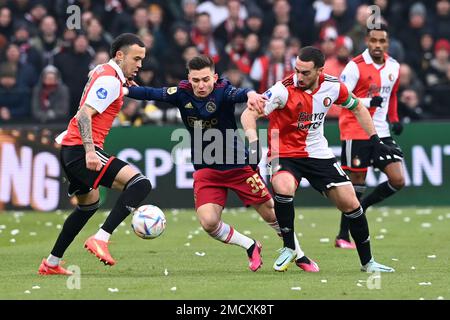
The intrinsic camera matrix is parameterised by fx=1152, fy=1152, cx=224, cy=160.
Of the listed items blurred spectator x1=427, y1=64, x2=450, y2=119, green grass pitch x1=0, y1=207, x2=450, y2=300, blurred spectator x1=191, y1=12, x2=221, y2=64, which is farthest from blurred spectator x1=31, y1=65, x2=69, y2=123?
blurred spectator x1=427, y1=64, x2=450, y2=119

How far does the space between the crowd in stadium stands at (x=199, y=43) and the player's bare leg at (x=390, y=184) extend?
208 inches

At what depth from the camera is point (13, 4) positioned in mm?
22047

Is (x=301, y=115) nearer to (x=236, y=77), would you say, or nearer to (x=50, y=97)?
(x=236, y=77)

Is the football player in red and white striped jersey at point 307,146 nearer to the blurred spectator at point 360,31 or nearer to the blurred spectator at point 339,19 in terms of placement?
the blurred spectator at point 360,31

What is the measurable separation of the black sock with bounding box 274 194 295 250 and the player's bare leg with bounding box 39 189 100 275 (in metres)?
1.81

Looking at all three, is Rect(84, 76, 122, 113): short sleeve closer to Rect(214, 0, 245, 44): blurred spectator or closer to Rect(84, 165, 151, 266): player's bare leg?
Rect(84, 165, 151, 266): player's bare leg

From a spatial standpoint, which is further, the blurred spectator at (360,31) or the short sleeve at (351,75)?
the blurred spectator at (360,31)

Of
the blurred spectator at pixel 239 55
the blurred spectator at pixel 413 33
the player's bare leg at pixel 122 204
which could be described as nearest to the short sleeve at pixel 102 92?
the player's bare leg at pixel 122 204

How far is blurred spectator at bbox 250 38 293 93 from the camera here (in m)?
→ 19.7

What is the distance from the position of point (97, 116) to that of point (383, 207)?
28.4 feet

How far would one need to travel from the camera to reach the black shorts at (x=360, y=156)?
13.8 metres
